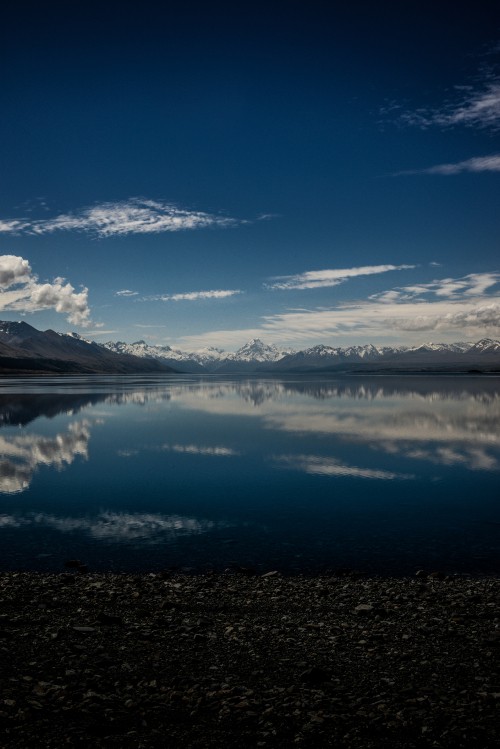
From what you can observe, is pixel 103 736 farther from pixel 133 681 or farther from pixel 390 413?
pixel 390 413

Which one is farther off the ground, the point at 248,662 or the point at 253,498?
the point at 248,662

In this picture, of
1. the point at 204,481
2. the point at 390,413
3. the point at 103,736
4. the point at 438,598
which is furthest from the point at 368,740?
the point at 390,413

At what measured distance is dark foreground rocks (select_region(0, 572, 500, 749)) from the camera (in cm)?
1059

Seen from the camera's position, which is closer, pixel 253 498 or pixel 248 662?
pixel 248 662

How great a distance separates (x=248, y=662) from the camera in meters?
13.4

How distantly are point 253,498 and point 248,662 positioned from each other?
64.1 ft

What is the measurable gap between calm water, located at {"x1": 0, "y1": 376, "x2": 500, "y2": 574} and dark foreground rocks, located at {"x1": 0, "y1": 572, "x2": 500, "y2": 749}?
10.8 ft

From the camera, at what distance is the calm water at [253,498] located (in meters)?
22.9

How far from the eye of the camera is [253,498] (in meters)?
32.9

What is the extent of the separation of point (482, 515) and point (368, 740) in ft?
71.6

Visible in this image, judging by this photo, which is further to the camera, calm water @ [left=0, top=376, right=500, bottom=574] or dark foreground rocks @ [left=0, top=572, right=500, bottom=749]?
calm water @ [left=0, top=376, right=500, bottom=574]

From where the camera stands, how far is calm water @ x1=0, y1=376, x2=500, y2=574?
22.9m

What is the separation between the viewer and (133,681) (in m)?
12.5

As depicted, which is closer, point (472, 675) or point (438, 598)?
point (472, 675)
